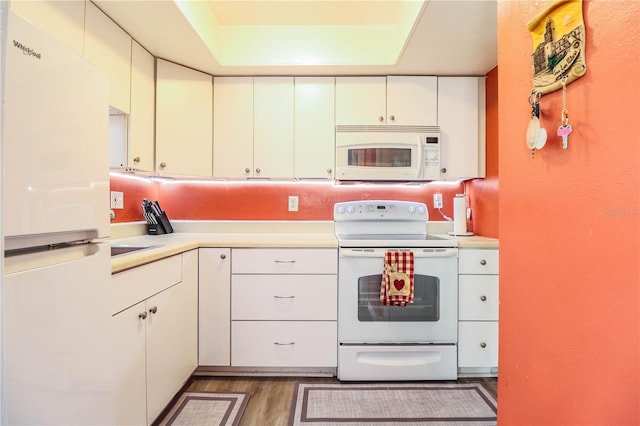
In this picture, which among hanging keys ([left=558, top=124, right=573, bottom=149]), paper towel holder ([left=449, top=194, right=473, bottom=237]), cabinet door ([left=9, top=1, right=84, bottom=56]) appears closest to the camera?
hanging keys ([left=558, top=124, right=573, bottom=149])

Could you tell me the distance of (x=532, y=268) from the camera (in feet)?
2.78

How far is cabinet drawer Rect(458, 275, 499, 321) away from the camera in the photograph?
1.93 m

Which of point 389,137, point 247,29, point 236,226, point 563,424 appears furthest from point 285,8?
point 563,424

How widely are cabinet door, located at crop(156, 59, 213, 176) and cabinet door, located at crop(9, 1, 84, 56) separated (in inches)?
26.3

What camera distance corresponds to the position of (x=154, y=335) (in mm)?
1430

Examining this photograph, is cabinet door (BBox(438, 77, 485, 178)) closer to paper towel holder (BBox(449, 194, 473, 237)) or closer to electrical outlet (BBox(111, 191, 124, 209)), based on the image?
paper towel holder (BBox(449, 194, 473, 237))

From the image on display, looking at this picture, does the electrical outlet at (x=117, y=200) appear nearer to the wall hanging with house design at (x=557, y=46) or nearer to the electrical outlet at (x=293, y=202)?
the electrical outlet at (x=293, y=202)

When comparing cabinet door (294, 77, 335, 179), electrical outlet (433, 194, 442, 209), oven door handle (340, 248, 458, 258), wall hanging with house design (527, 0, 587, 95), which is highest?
cabinet door (294, 77, 335, 179)

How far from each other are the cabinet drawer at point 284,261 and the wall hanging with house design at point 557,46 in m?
1.38

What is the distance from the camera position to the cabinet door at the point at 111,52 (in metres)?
1.44

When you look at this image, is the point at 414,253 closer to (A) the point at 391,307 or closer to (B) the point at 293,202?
(A) the point at 391,307

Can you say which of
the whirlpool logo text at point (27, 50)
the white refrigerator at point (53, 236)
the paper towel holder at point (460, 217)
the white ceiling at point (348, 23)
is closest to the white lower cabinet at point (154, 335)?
the white refrigerator at point (53, 236)

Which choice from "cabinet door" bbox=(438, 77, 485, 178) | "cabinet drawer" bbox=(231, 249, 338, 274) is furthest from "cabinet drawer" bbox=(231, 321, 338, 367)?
"cabinet door" bbox=(438, 77, 485, 178)

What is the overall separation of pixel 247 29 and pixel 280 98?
1.73ft
